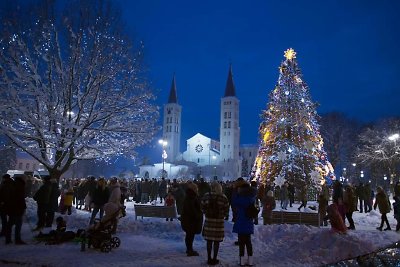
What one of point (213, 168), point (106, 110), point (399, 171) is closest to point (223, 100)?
point (213, 168)

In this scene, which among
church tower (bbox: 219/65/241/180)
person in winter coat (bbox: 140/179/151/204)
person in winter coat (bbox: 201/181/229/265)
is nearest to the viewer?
person in winter coat (bbox: 201/181/229/265)

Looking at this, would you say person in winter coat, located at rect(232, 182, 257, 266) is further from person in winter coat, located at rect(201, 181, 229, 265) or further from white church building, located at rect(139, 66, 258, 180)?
white church building, located at rect(139, 66, 258, 180)

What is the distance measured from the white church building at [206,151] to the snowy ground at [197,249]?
3282 inches

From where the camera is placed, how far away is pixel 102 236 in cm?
916

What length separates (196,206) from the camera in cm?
862

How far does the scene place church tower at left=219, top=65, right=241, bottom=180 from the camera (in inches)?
4136

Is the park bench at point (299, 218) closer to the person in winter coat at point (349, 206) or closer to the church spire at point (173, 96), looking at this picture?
the person in winter coat at point (349, 206)

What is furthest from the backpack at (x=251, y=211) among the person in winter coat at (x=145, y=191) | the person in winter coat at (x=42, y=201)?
the person in winter coat at (x=145, y=191)

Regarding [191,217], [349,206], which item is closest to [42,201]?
[191,217]

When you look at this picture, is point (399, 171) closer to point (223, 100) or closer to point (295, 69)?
point (295, 69)

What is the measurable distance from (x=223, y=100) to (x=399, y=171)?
70.9 m

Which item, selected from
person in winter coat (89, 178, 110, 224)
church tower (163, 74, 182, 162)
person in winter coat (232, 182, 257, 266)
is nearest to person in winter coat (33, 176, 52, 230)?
person in winter coat (89, 178, 110, 224)

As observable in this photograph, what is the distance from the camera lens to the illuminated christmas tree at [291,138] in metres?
25.2

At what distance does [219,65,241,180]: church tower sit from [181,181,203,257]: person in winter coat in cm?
9566
